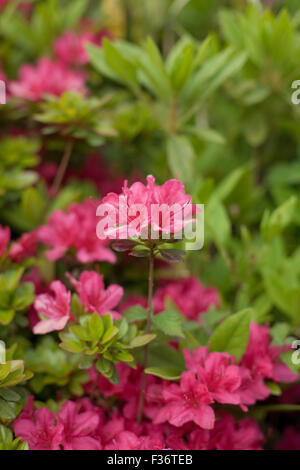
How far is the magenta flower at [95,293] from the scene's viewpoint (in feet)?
2.95

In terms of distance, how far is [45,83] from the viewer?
1.40 meters

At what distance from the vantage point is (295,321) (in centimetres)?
121

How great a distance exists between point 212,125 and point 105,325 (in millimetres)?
972

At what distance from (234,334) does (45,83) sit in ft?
2.70

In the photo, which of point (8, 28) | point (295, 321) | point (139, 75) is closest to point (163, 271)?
point (295, 321)

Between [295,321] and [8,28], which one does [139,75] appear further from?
[295,321]

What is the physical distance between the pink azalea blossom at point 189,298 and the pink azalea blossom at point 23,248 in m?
0.28

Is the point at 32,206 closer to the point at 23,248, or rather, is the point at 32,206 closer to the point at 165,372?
the point at 23,248

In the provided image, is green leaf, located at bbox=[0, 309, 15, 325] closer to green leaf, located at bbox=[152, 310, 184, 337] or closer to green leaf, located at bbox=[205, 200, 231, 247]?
green leaf, located at bbox=[152, 310, 184, 337]

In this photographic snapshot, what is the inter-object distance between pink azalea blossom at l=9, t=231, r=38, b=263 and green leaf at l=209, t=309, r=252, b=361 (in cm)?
40

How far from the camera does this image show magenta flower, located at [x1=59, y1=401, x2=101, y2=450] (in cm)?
87

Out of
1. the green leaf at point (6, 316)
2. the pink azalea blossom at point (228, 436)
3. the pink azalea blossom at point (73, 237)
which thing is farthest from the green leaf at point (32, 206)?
the pink azalea blossom at point (228, 436)

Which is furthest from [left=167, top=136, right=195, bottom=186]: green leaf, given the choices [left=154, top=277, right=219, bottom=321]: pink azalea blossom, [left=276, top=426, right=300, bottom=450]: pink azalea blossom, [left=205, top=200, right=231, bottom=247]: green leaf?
[left=276, top=426, right=300, bottom=450]: pink azalea blossom
